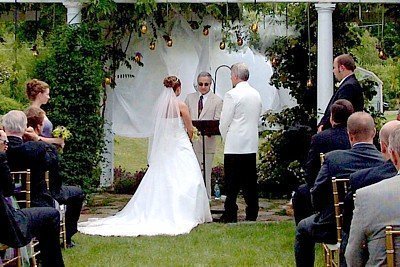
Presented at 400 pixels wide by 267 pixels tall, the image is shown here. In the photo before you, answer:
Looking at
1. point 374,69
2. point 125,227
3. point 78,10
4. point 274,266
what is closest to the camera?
point 274,266

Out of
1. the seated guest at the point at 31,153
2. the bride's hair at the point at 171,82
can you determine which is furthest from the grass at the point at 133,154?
the seated guest at the point at 31,153

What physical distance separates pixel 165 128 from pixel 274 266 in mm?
2707

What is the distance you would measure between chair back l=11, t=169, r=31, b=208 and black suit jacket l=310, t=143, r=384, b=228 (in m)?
2.04

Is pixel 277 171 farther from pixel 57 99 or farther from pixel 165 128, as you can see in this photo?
pixel 57 99

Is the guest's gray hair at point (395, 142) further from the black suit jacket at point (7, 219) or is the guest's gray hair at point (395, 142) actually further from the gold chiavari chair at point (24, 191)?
the gold chiavari chair at point (24, 191)

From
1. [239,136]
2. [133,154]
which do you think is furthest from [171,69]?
[133,154]

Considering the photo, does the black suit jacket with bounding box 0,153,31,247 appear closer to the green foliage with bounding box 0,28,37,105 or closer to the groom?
the groom

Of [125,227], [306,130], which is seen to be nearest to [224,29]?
[306,130]

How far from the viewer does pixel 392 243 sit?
341 cm

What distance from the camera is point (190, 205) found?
27.2ft

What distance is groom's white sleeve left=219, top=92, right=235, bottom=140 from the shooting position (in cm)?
833

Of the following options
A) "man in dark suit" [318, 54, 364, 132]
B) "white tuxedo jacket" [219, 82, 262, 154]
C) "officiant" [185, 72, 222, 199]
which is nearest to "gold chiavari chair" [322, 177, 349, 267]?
"man in dark suit" [318, 54, 364, 132]

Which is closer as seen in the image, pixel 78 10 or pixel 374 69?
pixel 78 10

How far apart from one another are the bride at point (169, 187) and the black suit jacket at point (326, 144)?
2261 mm
